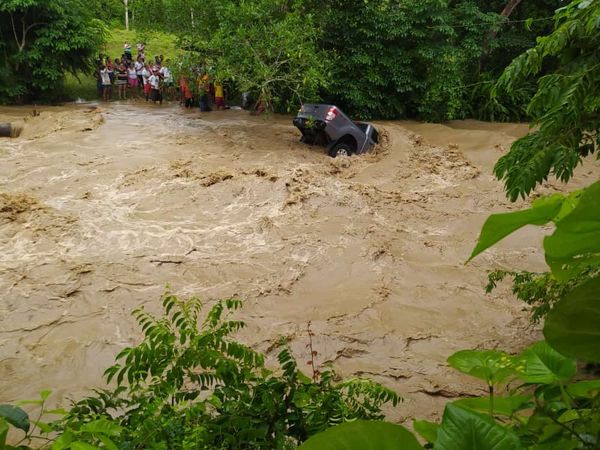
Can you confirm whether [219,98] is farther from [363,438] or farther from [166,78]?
[363,438]

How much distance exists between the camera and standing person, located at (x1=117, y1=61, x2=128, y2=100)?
59.4ft

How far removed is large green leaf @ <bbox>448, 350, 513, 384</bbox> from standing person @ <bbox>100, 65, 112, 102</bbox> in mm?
18857

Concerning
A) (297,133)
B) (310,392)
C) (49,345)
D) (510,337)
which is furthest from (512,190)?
(297,133)

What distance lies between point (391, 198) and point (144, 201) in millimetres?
4628

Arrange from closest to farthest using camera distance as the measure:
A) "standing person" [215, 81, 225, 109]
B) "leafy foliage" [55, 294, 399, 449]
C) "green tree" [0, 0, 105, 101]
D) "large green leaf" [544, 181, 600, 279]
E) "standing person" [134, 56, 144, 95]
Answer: "large green leaf" [544, 181, 600, 279] < "leafy foliage" [55, 294, 399, 449] < "green tree" [0, 0, 105, 101] < "standing person" [215, 81, 225, 109] < "standing person" [134, 56, 144, 95]

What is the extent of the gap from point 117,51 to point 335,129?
16000 millimetres

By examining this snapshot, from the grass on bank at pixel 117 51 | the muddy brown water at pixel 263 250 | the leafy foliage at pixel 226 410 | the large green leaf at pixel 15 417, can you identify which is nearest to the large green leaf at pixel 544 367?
the large green leaf at pixel 15 417

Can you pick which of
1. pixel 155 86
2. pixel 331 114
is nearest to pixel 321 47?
pixel 331 114

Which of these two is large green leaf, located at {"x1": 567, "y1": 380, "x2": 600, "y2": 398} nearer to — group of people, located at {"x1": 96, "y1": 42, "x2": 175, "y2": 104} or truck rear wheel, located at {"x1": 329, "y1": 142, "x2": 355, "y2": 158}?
truck rear wheel, located at {"x1": 329, "y1": 142, "x2": 355, "y2": 158}

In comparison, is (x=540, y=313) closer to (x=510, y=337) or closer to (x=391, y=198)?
(x=510, y=337)

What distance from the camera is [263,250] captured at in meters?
7.54

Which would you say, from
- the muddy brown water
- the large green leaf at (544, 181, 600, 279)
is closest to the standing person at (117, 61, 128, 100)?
the muddy brown water

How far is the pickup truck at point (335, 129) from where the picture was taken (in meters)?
11.2

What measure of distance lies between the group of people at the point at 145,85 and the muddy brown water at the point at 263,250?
4.85 m
